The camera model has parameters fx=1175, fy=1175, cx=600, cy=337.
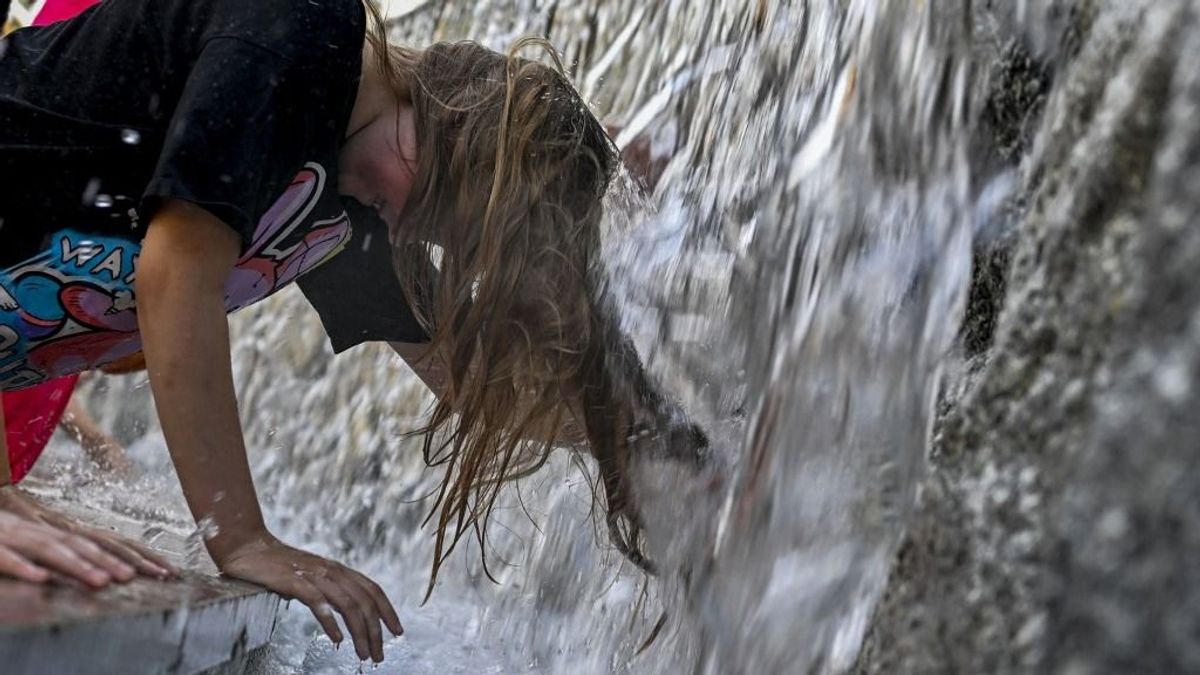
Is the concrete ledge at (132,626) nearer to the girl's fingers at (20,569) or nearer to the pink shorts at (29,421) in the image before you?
the girl's fingers at (20,569)

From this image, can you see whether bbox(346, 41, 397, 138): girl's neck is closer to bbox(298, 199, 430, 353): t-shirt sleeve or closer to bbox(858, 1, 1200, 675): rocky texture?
bbox(298, 199, 430, 353): t-shirt sleeve

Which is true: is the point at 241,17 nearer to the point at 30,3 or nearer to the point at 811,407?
the point at 811,407

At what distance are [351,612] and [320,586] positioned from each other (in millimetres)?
49

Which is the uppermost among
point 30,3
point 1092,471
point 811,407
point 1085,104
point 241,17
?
point 30,3

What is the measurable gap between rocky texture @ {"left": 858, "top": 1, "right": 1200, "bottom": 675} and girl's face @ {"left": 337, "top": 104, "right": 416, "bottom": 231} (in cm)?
108

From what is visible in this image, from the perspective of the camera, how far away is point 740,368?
62.4 inches

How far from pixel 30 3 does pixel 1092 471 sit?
16.7 ft

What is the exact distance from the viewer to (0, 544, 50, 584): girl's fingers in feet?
3.01

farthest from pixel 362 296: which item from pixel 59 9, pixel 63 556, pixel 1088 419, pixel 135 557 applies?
pixel 1088 419

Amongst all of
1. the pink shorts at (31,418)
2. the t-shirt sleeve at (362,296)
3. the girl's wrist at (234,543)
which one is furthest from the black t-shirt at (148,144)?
the pink shorts at (31,418)

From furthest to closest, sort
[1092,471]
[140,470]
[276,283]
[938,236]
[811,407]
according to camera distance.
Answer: [140,470] → [276,283] → [811,407] → [938,236] → [1092,471]

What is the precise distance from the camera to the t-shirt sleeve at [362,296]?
1.99 m

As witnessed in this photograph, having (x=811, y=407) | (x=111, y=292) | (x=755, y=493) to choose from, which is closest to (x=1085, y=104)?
(x=811, y=407)

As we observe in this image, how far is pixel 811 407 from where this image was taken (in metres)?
1.08
